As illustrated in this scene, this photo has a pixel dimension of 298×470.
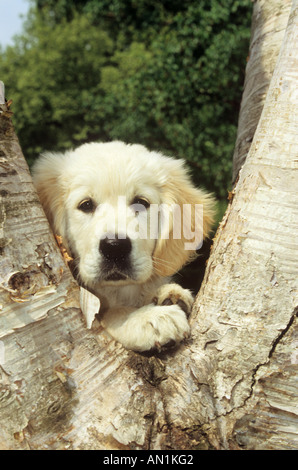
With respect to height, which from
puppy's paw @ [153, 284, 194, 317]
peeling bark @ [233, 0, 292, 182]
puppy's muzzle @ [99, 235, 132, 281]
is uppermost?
peeling bark @ [233, 0, 292, 182]

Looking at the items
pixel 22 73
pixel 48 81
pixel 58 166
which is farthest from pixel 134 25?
pixel 58 166

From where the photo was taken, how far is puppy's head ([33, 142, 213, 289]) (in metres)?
2.64

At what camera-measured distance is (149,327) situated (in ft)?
7.29

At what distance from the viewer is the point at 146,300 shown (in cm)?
289

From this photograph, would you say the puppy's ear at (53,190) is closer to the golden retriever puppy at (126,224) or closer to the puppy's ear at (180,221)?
the golden retriever puppy at (126,224)

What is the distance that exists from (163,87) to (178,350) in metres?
7.44

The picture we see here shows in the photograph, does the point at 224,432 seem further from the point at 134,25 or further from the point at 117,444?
the point at 134,25

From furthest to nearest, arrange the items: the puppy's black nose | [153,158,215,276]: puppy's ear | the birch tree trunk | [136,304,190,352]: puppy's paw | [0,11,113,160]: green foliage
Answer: [0,11,113,160]: green foliage
[153,158,215,276]: puppy's ear
the puppy's black nose
[136,304,190,352]: puppy's paw
the birch tree trunk

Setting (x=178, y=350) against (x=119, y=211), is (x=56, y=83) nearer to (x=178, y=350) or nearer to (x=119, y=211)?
(x=119, y=211)

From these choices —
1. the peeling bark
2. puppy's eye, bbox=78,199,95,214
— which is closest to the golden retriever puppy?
puppy's eye, bbox=78,199,95,214

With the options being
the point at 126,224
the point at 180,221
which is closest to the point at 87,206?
the point at 126,224

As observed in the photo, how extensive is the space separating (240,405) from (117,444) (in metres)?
0.49

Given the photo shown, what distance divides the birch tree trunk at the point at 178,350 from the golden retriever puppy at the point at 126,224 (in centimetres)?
42

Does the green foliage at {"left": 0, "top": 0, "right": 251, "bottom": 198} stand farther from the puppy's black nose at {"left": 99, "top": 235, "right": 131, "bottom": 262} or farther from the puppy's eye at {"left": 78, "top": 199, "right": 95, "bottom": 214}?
the puppy's black nose at {"left": 99, "top": 235, "right": 131, "bottom": 262}
